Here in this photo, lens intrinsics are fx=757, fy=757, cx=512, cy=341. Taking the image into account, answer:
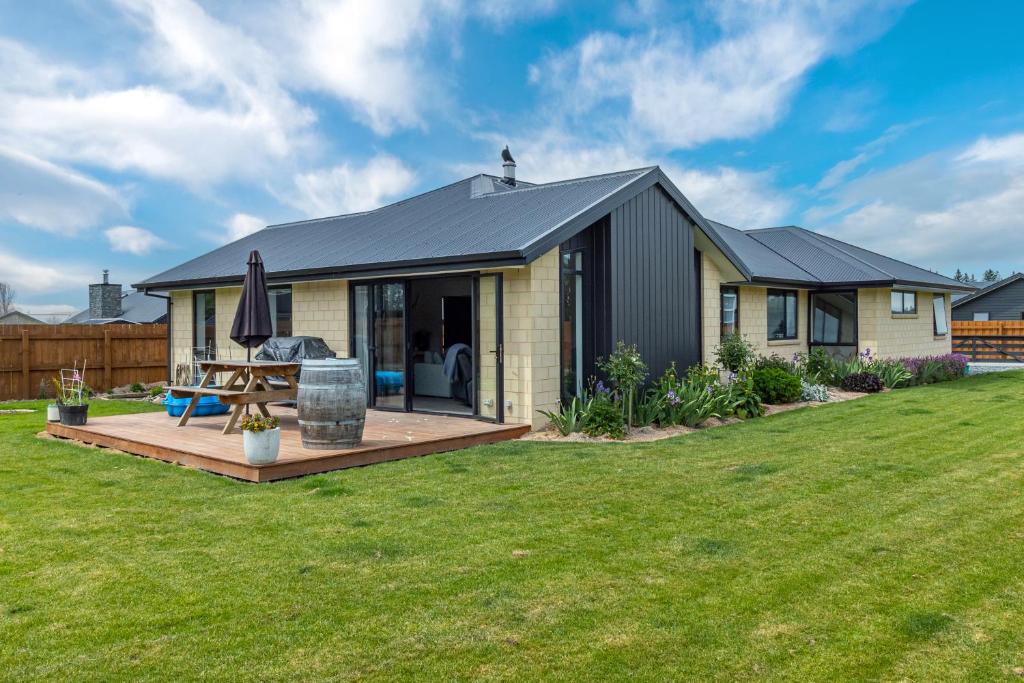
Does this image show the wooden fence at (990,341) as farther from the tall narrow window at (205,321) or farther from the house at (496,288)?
the tall narrow window at (205,321)

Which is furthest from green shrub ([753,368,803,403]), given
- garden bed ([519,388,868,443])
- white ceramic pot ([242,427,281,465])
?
white ceramic pot ([242,427,281,465])

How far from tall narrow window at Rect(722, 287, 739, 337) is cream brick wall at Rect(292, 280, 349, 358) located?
740 cm

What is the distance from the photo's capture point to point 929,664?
3.05m

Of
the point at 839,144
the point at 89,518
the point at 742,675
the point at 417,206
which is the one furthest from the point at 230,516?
the point at 839,144

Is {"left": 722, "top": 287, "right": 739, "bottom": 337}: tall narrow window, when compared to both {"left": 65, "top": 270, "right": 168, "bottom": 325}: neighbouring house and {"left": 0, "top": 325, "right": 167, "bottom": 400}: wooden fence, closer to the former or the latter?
{"left": 0, "top": 325, "right": 167, "bottom": 400}: wooden fence

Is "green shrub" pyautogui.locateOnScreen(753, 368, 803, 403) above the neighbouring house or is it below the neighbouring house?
below

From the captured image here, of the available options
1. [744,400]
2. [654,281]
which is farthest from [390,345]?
[744,400]

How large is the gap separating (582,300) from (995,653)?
734 centimetres

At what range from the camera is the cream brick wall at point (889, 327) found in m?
17.1

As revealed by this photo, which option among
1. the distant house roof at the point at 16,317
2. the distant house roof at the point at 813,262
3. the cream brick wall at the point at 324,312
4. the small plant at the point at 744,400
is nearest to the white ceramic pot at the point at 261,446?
the cream brick wall at the point at 324,312

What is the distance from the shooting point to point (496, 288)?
9.25 m

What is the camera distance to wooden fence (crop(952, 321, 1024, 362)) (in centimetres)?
2453

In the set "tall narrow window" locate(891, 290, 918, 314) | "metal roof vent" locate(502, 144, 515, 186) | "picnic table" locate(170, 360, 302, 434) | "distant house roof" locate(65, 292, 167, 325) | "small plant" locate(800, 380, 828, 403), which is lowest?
"small plant" locate(800, 380, 828, 403)

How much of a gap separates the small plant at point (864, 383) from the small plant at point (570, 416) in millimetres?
8042
